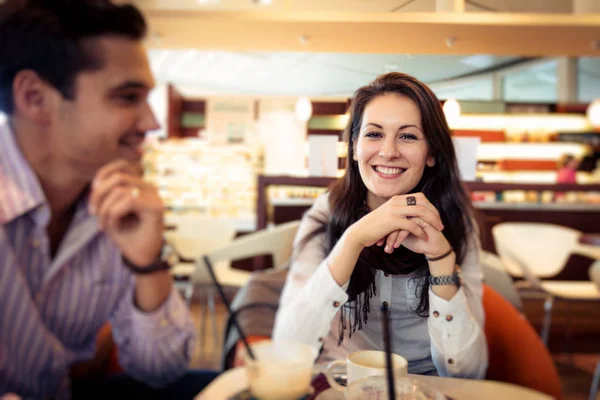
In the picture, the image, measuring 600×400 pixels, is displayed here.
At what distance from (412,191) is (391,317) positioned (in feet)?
0.33

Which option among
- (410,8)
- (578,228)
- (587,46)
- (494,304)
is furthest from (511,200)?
(410,8)

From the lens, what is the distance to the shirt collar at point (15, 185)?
89 cm

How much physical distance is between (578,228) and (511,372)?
13.8 feet

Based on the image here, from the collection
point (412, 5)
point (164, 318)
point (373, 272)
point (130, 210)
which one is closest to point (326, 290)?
point (373, 272)

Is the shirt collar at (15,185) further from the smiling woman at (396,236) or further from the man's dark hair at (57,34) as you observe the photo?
the smiling woman at (396,236)

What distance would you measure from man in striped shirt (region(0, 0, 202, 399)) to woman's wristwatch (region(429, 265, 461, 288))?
0.57 metres

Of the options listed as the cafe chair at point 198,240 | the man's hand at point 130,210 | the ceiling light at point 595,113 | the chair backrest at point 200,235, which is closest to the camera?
the man's hand at point 130,210

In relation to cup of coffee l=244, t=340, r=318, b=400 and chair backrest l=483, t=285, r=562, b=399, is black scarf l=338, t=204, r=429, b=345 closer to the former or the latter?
cup of coffee l=244, t=340, r=318, b=400

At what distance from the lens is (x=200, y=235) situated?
3.34m

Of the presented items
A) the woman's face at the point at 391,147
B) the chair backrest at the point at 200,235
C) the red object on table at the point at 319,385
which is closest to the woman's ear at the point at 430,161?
the woman's face at the point at 391,147

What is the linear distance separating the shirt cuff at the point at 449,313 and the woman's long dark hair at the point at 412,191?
1cm

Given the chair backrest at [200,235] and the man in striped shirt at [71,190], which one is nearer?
the man in striped shirt at [71,190]

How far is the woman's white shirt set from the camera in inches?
14.6

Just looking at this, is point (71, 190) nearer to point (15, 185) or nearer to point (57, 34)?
point (15, 185)
